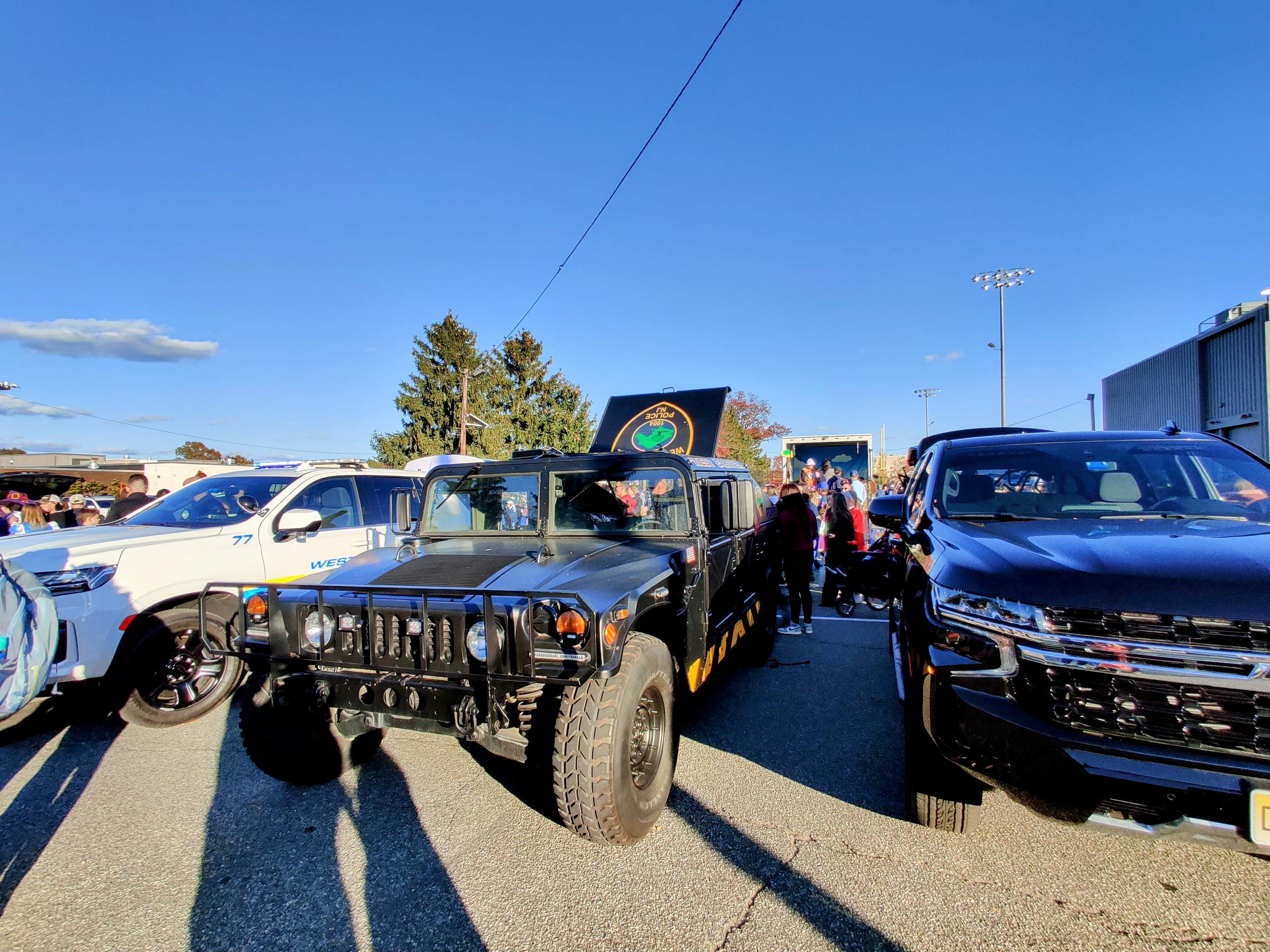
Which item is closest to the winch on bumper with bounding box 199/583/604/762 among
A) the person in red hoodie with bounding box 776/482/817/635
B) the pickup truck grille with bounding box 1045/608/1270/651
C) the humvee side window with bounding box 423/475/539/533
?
the humvee side window with bounding box 423/475/539/533

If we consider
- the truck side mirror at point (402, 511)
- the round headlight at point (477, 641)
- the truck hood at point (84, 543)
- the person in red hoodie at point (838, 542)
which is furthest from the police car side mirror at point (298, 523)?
the person in red hoodie at point (838, 542)

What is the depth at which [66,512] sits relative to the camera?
31.3ft

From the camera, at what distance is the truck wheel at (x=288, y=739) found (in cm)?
321

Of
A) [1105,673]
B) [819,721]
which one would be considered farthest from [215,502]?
[1105,673]

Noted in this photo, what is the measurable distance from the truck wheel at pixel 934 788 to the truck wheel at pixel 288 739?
111 inches

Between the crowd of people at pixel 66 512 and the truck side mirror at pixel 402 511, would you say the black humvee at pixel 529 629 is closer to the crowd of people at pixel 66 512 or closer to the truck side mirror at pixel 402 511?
the truck side mirror at pixel 402 511

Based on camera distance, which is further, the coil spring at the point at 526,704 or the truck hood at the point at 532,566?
the truck hood at the point at 532,566

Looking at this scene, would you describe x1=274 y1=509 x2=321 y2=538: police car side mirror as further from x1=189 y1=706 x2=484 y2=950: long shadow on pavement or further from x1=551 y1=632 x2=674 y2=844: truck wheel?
x1=551 y1=632 x2=674 y2=844: truck wheel

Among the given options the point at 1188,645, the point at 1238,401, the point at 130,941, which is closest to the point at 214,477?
the point at 130,941

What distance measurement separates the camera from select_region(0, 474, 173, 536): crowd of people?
247 inches

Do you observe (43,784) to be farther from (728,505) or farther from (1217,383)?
(1217,383)

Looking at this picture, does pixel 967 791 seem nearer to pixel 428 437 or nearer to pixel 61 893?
pixel 61 893

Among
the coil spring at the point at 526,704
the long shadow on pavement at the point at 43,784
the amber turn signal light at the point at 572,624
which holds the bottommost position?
the long shadow on pavement at the point at 43,784

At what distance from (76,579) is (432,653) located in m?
3.03
